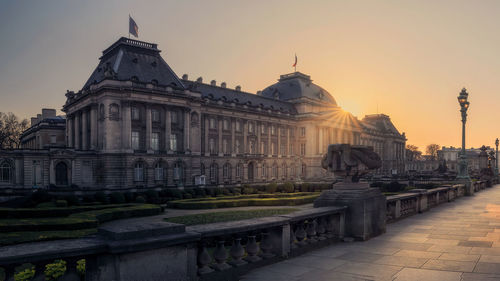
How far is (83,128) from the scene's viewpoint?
54.1 metres

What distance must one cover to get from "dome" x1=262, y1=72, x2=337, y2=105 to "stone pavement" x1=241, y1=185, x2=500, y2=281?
250ft

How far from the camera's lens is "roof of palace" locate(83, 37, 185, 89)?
162ft

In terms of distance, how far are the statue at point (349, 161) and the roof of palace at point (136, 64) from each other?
42.6 m

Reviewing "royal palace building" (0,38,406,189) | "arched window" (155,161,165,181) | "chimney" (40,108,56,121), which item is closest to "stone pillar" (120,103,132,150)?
"royal palace building" (0,38,406,189)

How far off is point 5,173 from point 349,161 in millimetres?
48031

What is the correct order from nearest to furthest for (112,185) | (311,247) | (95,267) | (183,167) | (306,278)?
(95,267)
(306,278)
(311,247)
(112,185)
(183,167)

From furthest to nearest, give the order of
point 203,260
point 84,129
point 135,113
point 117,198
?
point 84,129 → point 135,113 → point 117,198 → point 203,260

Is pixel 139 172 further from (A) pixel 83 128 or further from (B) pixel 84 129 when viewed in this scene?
(A) pixel 83 128

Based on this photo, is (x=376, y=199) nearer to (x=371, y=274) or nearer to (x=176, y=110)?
(x=371, y=274)

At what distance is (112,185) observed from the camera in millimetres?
45750

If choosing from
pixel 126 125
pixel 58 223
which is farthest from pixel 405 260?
pixel 126 125

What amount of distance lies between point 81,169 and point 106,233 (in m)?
46.4

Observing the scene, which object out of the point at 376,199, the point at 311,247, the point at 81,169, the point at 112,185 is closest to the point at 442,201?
the point at 376,199

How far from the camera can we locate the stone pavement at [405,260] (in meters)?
6.32
